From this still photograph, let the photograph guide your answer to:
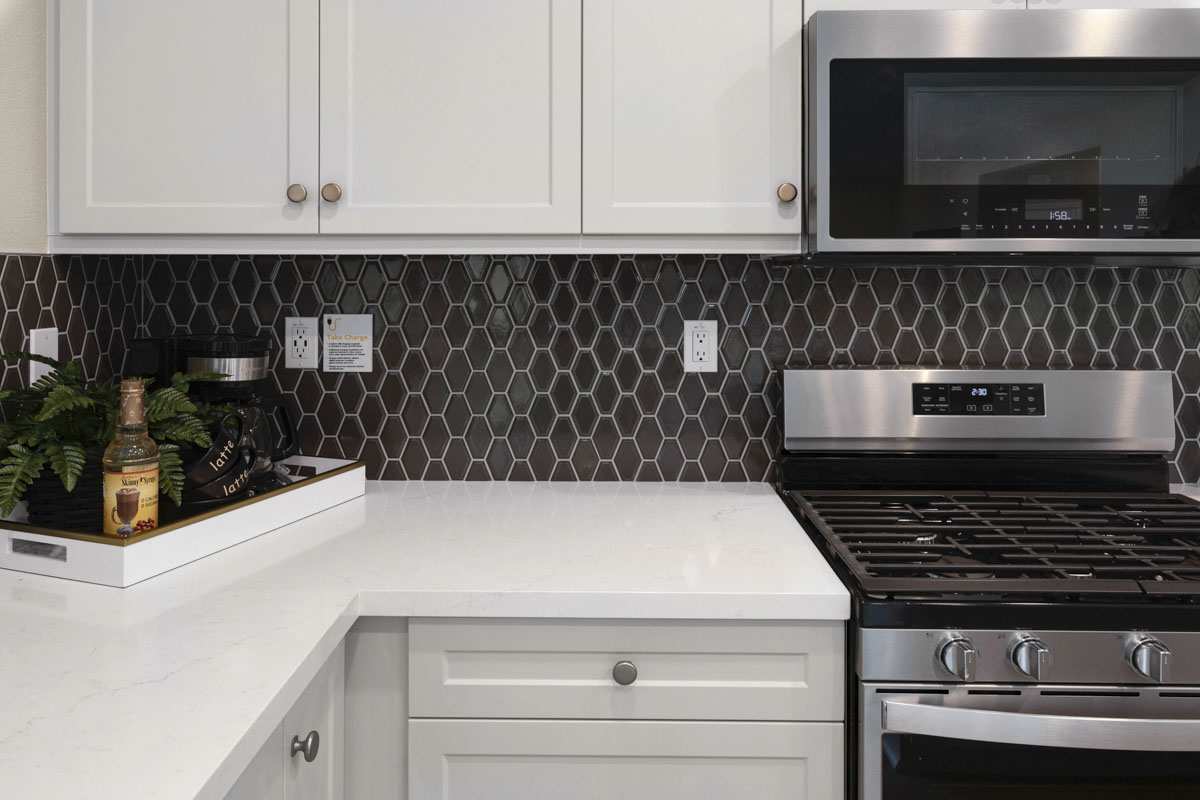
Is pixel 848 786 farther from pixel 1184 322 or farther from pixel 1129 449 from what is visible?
pixel 1184 322

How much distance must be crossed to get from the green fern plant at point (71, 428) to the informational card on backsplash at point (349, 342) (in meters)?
0.50

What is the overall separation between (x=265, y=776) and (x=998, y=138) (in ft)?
4.87

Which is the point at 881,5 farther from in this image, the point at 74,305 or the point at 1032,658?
the point at 74,305

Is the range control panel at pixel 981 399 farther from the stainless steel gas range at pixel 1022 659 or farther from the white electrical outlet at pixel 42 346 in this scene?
the white electrical outlet at pixel 42 346

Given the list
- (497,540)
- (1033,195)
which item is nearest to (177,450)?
(497,540)

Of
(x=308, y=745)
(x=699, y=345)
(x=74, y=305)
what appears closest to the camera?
(x=308, y=745)

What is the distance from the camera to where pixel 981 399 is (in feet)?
5.92

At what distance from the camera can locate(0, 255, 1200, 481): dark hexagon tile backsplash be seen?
6.25 ft

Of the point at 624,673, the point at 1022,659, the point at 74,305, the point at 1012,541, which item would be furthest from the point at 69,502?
the point at 1012,541

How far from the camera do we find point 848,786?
1.23 m

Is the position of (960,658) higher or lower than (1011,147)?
lower

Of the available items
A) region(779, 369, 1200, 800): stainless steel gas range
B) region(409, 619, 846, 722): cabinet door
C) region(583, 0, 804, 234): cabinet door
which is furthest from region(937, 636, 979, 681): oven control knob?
region(583, 0, 804, 234): cabinet door

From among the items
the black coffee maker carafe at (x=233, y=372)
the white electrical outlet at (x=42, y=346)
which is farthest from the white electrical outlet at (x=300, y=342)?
the white electrical outlet at (x=42, y=346)

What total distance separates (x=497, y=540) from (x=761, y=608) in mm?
476
